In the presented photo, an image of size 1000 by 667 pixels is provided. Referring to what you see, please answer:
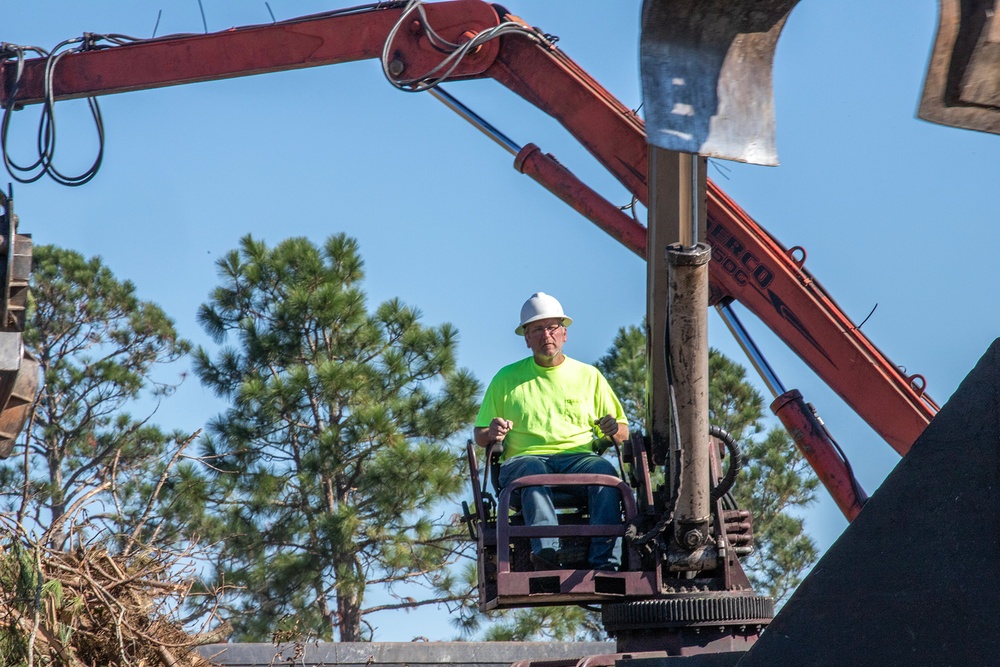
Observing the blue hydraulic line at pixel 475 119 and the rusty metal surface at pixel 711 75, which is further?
the blue hydraulic line at pixel 475 119

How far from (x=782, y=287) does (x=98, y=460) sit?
1166cm

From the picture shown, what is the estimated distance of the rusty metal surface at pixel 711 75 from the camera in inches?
121

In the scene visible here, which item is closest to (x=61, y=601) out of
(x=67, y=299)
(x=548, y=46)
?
(x=548, y=46)

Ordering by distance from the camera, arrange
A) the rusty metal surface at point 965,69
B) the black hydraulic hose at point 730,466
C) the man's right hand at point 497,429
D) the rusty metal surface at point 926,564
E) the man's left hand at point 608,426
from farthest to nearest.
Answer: the man's left hand at point 608,426
the man's right hand at point 497,429
the black hydraulic hose at point 730,466
the rusty metal surface at point 926,564
the rusty metal surface at point 965,69

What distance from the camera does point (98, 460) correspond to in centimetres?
1697

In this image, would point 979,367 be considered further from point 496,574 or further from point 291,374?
point 291,374

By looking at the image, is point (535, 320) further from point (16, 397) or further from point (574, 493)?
point (16, 397)

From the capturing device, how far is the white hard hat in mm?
6398

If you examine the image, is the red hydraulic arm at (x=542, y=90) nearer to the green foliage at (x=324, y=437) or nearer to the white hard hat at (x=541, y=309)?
the white hard hat at (x=541, y=309)

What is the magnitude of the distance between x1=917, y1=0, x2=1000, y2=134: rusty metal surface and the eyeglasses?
3.71 meters

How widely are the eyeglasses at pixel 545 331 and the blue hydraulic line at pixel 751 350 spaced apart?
6.20 ft

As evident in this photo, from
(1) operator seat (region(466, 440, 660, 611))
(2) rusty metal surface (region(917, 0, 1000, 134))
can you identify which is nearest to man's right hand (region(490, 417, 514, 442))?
(1) operator seat (region(466, 440, 660, 611))

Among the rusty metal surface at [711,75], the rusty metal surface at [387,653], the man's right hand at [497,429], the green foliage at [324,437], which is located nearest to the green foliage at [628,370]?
the green foliage at [324,437]

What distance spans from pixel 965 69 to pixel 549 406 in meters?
3.72
